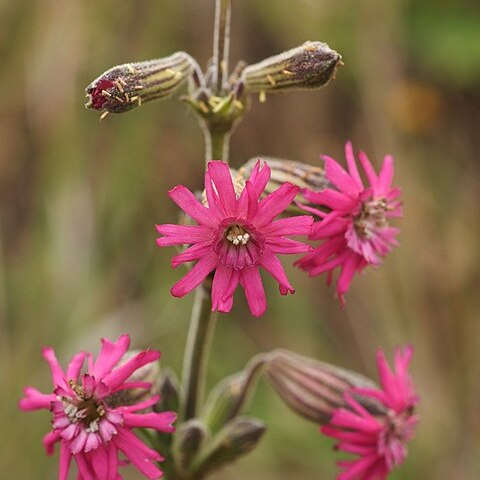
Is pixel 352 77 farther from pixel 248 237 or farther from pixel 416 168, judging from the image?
pixel 248 237

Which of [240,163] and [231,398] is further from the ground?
[240,163]

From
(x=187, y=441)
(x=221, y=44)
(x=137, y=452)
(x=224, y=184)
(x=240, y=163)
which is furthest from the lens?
(x=240, y=163)

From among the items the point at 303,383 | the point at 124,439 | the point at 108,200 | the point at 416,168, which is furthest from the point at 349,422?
the point at 416,168

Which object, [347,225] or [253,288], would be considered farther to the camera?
[347,225]

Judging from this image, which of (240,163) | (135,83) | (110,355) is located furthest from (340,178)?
(240,163)

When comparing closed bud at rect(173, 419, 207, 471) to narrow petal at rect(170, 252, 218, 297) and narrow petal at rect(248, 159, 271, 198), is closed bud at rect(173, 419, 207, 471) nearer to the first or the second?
narrow petal at rect(170, 252, 218, 297)

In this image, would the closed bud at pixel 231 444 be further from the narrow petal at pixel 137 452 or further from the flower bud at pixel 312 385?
the narrow petal at pixel 137 452

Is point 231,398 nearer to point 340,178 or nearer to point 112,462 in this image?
point 112,462

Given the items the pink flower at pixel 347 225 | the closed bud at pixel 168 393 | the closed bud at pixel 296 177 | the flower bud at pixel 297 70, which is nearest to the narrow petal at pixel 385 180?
the pink flower at pixel 347 225
